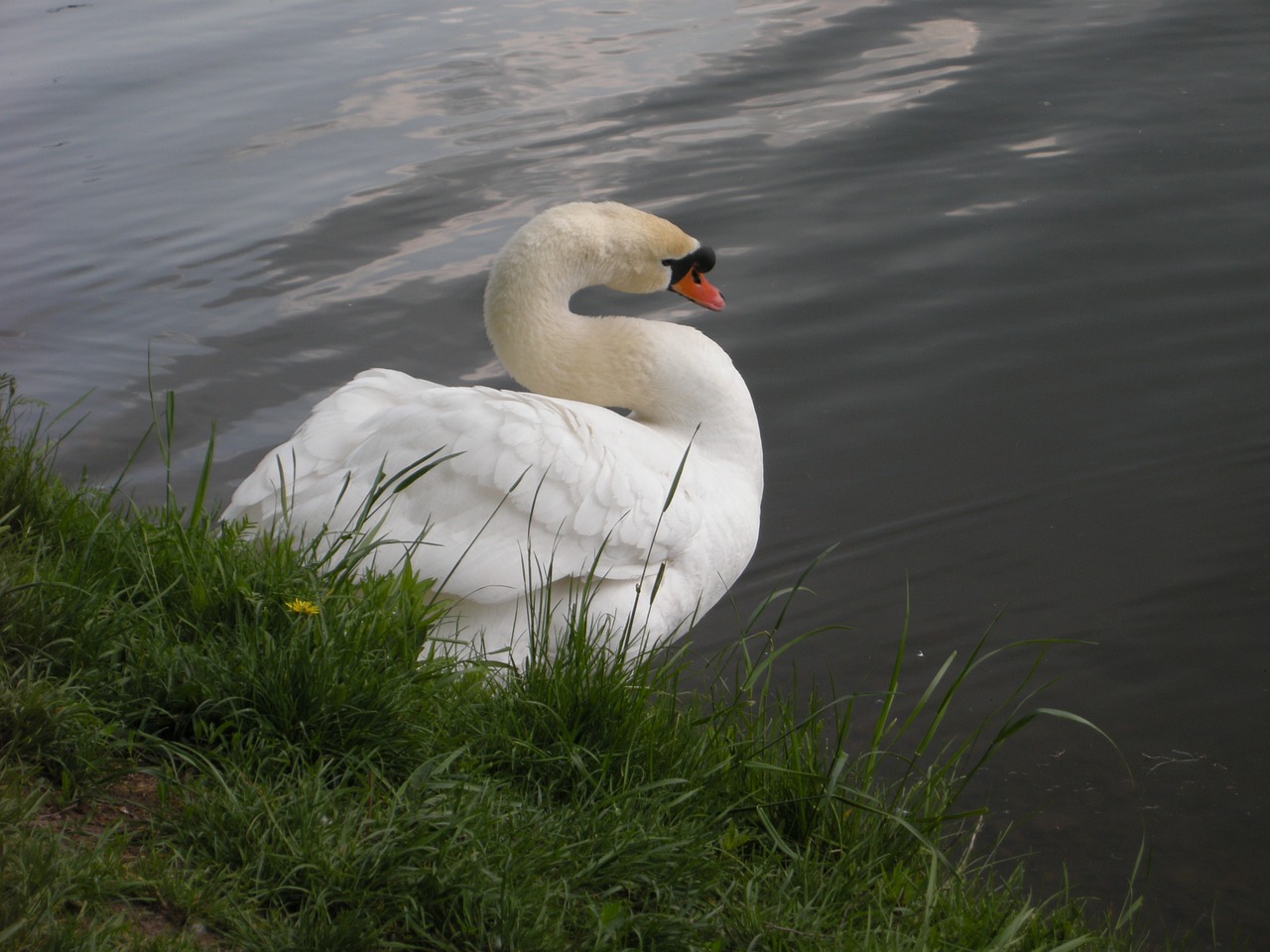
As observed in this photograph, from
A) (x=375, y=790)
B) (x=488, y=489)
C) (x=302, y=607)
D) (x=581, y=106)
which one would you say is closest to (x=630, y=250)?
(x=488, y=489)

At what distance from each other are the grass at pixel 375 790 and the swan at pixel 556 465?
0.27m

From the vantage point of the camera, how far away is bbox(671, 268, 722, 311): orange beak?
15.7 ft

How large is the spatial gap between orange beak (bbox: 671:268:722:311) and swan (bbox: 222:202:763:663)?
0.12 m

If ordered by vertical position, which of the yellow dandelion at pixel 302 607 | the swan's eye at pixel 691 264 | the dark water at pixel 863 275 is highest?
the swan's eye at pixel 691 264

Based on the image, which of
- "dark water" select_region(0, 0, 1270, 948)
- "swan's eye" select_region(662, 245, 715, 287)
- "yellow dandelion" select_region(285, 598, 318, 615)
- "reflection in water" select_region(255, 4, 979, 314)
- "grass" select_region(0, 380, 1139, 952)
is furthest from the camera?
"reflection in water" select_region(255, 4, 979, 314)

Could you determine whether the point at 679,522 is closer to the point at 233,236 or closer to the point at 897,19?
the point at 233,236

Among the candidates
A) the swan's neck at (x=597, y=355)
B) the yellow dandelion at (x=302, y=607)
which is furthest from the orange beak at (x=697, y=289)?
the yellow dandelion at (x=302, y=607)

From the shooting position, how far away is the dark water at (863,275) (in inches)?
174

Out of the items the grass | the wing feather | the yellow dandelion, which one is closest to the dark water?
the wing feather

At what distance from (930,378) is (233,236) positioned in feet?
16.6

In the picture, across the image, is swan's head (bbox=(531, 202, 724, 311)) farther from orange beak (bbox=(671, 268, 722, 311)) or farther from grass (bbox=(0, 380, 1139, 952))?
grass (bbox=(0, 380, 1139, 952))

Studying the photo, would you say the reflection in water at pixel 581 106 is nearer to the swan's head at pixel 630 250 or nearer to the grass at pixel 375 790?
the swan's head at pixel 630 250

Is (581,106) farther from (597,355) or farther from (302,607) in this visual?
(302,607)

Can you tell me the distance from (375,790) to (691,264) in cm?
285
